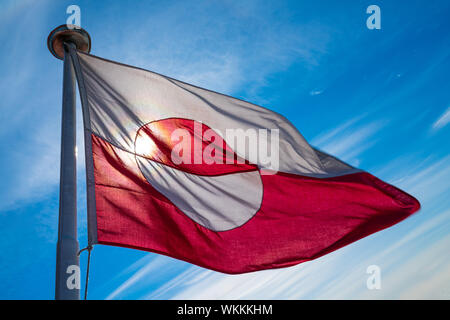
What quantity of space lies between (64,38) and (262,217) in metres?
4.56

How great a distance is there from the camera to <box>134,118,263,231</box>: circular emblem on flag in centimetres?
776

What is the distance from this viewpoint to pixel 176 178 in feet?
26.1

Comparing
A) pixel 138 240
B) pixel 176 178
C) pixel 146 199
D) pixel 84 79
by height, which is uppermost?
pixel 84 79

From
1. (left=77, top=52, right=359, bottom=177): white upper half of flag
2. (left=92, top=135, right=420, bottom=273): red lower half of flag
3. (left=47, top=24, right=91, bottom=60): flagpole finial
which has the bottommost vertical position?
(left=92, top=135, right=420, bottom=273): red lower half of flag

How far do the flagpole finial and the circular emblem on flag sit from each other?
1863 millimetres

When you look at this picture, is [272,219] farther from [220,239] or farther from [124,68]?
[124,68]

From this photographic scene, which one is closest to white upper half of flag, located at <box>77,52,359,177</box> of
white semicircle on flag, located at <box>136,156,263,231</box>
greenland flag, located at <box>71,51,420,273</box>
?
greenland flag, located at <box>71,51,420,273</box>

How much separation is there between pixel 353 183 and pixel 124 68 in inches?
179

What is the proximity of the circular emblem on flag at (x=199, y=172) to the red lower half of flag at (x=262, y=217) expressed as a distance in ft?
0.36

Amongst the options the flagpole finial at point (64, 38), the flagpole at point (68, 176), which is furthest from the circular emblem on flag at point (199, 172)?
the flagpole finial at point (64, 38)

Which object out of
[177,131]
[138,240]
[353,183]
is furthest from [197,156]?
[353,183]

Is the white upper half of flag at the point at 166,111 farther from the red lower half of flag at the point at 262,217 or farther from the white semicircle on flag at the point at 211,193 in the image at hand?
the white semicircle on flag at the point at 211,193

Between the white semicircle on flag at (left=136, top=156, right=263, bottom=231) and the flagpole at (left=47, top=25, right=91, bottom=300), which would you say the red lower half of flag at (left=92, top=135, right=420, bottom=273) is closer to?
the white semicircle on flag at (left=136, top=156, right=263, bottom=231)

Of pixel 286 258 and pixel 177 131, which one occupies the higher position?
pixel 177 131
